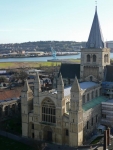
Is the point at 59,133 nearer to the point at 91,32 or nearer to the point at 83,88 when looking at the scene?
the point at 83,88

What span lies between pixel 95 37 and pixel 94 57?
14.1 ft

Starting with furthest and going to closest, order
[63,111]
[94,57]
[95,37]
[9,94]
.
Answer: [9,94]
[95,37]
[94,57]
[63,111]

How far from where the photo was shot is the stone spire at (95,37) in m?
56.2

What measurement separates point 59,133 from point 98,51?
20348mm

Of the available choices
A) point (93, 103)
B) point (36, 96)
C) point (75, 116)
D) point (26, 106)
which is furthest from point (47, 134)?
point (93, 103)

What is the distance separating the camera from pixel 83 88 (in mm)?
49219

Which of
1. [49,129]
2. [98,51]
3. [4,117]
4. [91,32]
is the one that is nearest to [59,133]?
[49,129]

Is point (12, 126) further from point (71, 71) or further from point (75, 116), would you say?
point (71, 71)

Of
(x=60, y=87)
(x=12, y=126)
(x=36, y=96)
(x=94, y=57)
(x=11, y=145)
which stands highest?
(x=94, y=57)

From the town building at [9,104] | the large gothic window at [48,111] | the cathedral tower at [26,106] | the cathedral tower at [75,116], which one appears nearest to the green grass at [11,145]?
the cathedral tower at [26,106]

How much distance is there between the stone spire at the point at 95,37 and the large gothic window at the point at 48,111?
18.5 m

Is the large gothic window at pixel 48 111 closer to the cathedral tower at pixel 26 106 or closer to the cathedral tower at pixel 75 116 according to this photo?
the cathedral tower at pixel 26 106

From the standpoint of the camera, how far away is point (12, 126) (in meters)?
50.4

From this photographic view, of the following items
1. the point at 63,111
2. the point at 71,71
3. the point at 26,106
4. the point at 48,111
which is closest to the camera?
the point at 63,111
